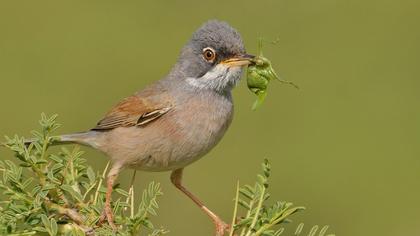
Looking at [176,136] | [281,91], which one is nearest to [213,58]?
[176,136]

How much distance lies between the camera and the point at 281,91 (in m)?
7.61

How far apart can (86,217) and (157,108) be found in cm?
167

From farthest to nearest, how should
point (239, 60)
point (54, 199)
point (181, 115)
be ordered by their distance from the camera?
point (181, 115), point (239, 60), point (54, 199)

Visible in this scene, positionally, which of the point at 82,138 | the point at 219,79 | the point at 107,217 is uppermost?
the point at 219,79

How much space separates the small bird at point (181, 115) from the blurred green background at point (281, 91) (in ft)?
5.00

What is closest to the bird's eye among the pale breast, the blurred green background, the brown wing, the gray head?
the gray head

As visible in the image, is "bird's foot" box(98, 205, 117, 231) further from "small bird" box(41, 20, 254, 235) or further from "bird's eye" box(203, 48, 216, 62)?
"bird's eye" box(203, 48, 216, 62)

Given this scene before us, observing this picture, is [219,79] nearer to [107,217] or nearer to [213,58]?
[213,58]

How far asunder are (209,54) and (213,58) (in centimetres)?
3

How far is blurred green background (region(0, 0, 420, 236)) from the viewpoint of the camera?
6.22 meters

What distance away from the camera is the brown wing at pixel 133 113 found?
3.89 metres

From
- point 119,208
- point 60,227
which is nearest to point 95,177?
point 119,208

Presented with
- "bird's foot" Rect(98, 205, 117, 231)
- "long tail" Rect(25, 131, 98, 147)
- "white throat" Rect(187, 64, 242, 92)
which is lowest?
"long tail" Rect(25, 131, 98, 147)

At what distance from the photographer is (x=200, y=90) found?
394 cm
